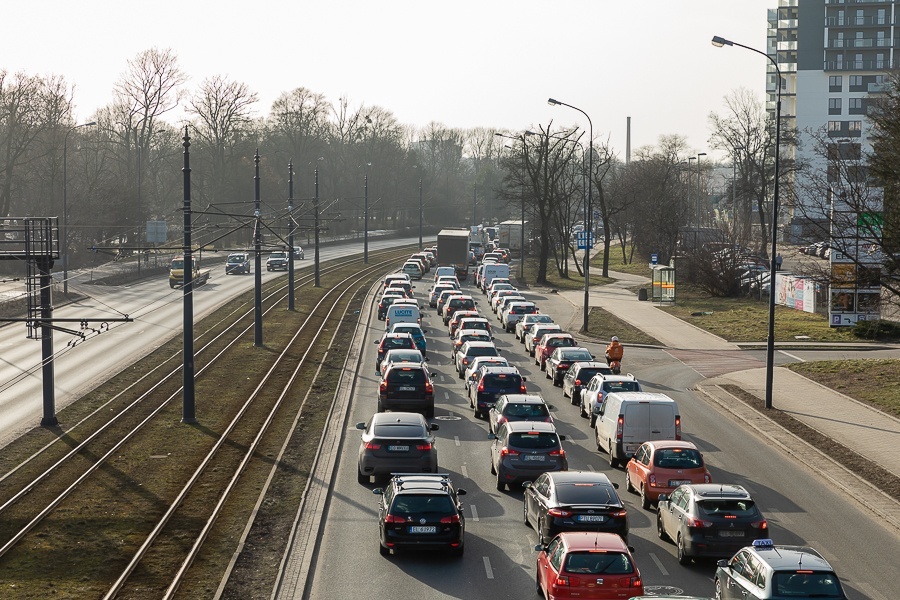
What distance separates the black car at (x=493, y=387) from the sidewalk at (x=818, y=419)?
254 inches

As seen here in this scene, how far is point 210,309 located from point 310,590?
4878 centimetres

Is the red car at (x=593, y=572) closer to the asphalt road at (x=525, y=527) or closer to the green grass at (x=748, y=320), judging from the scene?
the asphalt road at (x=525, y=527)

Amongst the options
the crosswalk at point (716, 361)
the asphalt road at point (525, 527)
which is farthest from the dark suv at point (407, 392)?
the crosswalk at point (716, 361)

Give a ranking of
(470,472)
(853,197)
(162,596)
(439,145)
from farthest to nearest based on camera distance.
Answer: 1. (439,145)
2. (853,197)
3. (470,472)
4. (162,596)

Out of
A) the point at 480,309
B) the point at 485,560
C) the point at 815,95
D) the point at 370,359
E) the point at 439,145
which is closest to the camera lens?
the point at 485,560

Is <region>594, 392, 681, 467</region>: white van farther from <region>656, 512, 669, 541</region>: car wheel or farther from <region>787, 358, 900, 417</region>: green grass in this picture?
<region>787, 358, 900, 417</region>: green grass

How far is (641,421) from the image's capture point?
24.1 meters

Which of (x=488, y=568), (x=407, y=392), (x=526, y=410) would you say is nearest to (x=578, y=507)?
(x=488, y=568)

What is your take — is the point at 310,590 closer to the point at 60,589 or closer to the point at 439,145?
the point at 60,589

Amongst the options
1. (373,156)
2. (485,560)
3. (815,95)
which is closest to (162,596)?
(485,560)

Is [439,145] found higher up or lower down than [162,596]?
higher up

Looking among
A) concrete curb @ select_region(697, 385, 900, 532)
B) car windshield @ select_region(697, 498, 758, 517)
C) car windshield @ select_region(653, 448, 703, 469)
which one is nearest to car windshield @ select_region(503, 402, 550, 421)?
car windshield @ select_region(653, 448, 703, 469)

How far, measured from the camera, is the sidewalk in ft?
76.2

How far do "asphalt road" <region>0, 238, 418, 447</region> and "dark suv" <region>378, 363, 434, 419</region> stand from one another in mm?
5778
